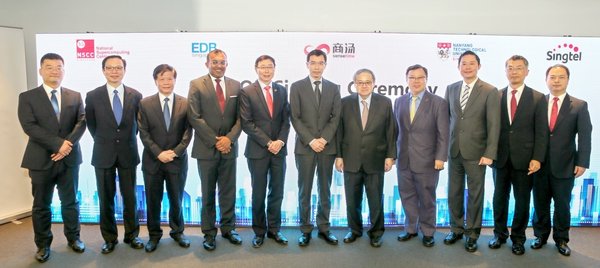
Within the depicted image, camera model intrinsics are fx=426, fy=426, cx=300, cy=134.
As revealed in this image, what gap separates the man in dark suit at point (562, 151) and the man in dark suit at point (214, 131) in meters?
2.75

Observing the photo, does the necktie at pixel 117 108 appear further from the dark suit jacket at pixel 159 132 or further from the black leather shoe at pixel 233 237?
the black leather shoe at pixel 233 237

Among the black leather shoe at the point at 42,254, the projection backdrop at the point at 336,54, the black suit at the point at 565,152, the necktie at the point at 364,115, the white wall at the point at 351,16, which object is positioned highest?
the white wall at the point at 351,16

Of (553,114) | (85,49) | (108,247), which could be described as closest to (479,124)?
(553,114)

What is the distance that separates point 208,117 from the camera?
3750 mm

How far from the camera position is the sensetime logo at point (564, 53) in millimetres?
4402

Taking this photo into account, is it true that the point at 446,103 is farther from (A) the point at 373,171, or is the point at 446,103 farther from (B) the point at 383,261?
(B) the point at 383,261

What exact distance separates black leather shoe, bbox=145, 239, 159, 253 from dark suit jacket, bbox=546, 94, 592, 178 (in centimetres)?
358

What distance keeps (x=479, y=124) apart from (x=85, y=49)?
3.95 metres

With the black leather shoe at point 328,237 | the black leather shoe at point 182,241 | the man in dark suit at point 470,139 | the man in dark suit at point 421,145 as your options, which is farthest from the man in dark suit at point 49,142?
the man in dark suit at point 470,139

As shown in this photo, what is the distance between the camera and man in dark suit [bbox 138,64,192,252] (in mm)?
3713

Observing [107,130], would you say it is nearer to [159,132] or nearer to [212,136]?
[159,132]

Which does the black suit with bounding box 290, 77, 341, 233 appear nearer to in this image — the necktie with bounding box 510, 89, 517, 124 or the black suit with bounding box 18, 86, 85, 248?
the necktie with bounding box 510, 89, 517, 124

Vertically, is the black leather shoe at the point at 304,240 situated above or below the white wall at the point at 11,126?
below

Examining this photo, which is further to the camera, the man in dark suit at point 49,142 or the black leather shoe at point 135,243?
the black leather shoe at point 135,243
